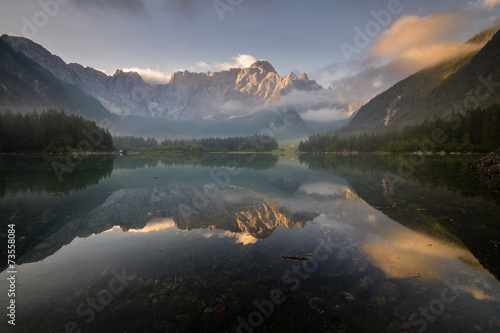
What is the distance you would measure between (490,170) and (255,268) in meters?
46.3

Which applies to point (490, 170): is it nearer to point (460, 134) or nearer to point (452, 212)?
point (452, 212)

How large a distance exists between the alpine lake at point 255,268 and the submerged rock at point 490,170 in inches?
679

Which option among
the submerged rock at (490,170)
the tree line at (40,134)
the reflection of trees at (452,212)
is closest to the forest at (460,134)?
the submerged rock at (490,170)

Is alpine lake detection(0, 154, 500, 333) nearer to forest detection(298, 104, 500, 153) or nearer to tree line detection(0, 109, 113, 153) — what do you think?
forest detection(298, 104, 500, 153)

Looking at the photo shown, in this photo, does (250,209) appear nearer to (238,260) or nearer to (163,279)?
(238,260)

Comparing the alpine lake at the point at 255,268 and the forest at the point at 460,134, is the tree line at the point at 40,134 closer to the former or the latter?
the alpine lake at the point at 255,268

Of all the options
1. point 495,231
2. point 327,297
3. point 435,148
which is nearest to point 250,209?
point 327,297

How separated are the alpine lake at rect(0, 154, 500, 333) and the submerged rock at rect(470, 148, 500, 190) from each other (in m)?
17.3

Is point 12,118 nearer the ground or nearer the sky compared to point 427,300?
nearer the sky

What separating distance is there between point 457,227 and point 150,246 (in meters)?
20.7

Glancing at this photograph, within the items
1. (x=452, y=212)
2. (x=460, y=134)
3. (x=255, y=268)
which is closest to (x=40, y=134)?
(x=255, y=268)

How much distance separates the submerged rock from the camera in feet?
106

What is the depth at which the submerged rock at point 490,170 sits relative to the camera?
32.4 meters

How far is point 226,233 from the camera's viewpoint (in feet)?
52.4
